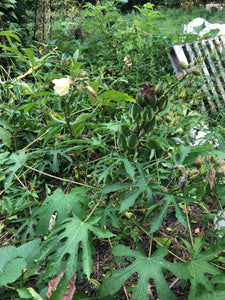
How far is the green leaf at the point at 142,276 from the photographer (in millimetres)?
811

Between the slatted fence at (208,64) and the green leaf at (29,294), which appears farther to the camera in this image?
the slatted fence at (208,64)

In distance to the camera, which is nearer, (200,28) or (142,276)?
(142,276)

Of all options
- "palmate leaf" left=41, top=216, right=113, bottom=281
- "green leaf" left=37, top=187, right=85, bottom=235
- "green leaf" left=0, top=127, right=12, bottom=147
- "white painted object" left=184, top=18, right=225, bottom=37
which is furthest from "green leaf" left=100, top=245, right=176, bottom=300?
"white painted object" left=184, top=18, right=225, bottom=37

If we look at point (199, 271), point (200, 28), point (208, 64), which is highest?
point (200, 28)

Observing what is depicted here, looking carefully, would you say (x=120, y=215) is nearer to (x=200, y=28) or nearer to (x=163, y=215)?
(x=163, y=215)

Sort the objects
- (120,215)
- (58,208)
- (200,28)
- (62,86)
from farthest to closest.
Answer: (200,28), (120,215), (58,208), (62,86)

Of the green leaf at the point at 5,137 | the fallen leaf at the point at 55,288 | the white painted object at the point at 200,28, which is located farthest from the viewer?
the white painted object at the point at 200,28

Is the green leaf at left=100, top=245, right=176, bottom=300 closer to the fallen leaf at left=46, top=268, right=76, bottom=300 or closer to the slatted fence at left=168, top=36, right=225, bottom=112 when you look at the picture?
the fallen leaf at left=46, top=268, right=76, bottom=300

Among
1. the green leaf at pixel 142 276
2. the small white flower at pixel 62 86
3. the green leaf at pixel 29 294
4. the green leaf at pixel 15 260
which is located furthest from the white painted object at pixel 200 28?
the green leaf at pixel 29 294

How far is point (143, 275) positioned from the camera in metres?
0.84

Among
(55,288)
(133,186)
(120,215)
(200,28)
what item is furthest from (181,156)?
(200,28)

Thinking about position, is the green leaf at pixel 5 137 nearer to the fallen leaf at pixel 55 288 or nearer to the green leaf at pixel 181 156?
the fallen leaf at pixel 55 288

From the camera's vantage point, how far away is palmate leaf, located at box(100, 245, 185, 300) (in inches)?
31.9

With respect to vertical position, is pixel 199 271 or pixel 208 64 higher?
pixel 199 271
